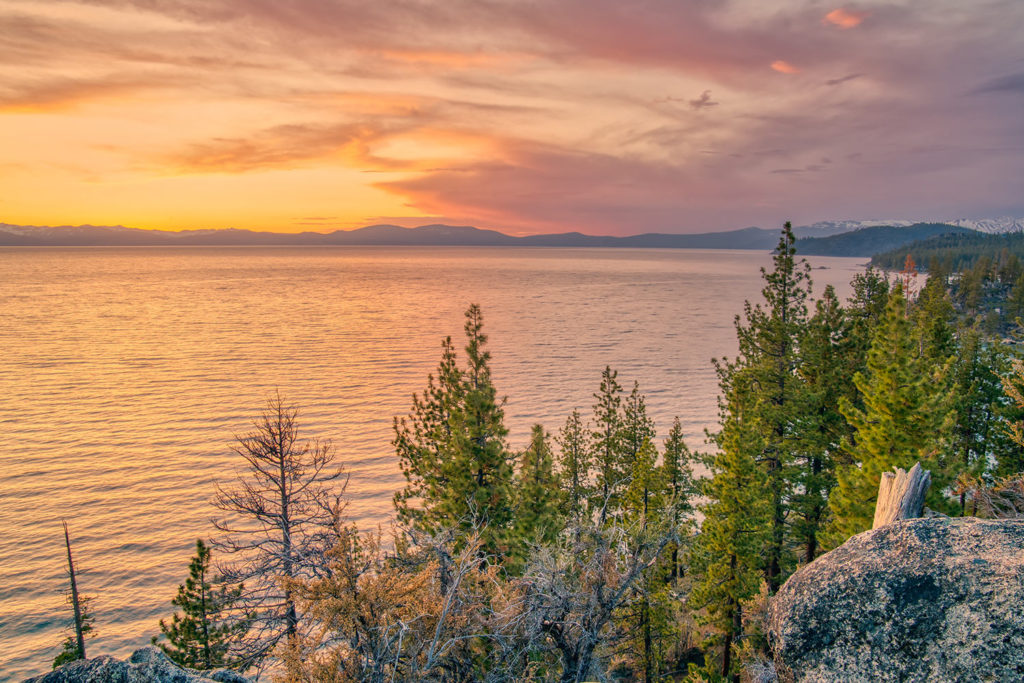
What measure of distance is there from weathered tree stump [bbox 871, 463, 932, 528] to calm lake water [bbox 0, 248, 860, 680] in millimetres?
26558

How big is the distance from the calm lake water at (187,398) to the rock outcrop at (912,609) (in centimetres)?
2662

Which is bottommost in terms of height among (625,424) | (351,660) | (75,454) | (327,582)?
(75,454)

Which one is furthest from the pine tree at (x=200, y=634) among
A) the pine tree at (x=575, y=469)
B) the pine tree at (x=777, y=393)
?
the pine tree at (x=575, y=469)

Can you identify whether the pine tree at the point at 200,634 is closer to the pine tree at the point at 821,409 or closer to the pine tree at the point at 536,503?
the pine tree at the point at 536,503

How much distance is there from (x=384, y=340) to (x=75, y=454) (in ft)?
160

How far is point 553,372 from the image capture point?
62.8m

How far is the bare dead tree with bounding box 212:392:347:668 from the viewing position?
44.6 feet

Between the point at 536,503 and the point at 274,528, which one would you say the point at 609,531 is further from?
the point at 274,528

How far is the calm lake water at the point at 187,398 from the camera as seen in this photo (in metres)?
26.9

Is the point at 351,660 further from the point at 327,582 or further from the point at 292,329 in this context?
the point at 292,329

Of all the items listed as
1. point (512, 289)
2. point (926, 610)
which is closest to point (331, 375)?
point (926, 610)

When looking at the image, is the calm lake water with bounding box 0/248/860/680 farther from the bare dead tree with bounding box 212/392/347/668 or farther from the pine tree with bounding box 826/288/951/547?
the pine tree with bounding box 826/288/951/547

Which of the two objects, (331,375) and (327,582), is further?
(331,375)

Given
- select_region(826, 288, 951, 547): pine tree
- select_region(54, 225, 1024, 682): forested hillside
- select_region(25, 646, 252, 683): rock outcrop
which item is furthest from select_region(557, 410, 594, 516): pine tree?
select_region(25, 646, 252, 683): rock outcrop
